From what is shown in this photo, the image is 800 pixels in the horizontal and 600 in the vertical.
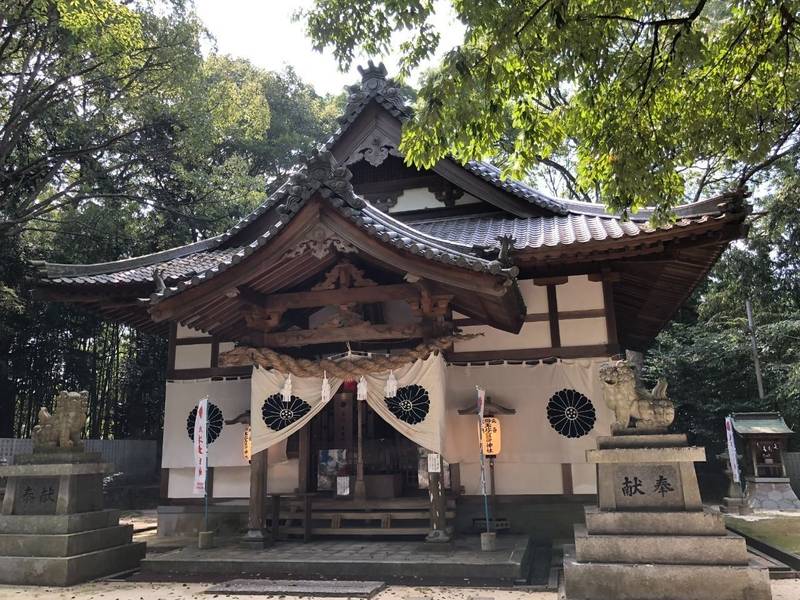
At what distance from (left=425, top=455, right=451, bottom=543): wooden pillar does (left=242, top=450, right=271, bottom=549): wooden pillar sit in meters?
2.66

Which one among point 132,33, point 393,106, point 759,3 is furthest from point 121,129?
point 759,3

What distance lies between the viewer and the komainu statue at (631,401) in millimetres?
7105

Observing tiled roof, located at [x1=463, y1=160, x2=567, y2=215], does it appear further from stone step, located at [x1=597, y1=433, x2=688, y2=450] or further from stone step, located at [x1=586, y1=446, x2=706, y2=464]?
stone step, located at [x1=586, y1=446, x2=706, y2=464]

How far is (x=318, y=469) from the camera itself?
11.7 meters

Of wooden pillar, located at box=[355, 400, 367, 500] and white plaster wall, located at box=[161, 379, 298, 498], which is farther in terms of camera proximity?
white plaster wall, located at box=[161, 379, 298, 498]

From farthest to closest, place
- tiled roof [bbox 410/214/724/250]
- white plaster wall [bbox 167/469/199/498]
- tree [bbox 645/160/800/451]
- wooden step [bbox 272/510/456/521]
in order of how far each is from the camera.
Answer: tree [bbox 645/160/800/451], white plaster wall [bbox 167/469/199/498], wooden step [bbox 272/510/456/521], tiled roof [bbox 410/214/724/250]

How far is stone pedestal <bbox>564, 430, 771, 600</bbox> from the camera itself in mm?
6211

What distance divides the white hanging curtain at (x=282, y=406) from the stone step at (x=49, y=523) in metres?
2.54

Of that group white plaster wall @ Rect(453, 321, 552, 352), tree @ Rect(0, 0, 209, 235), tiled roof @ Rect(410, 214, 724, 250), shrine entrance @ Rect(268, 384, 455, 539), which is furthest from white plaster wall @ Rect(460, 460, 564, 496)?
tree @ Rect(0, 0, 209, 235)

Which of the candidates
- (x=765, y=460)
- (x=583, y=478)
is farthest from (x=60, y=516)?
(x=765, y=460)

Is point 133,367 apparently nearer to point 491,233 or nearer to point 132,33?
point 132,33

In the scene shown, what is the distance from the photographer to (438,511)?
29.2 feet

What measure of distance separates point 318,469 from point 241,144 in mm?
23442

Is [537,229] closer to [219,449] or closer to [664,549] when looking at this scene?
[664,549]
